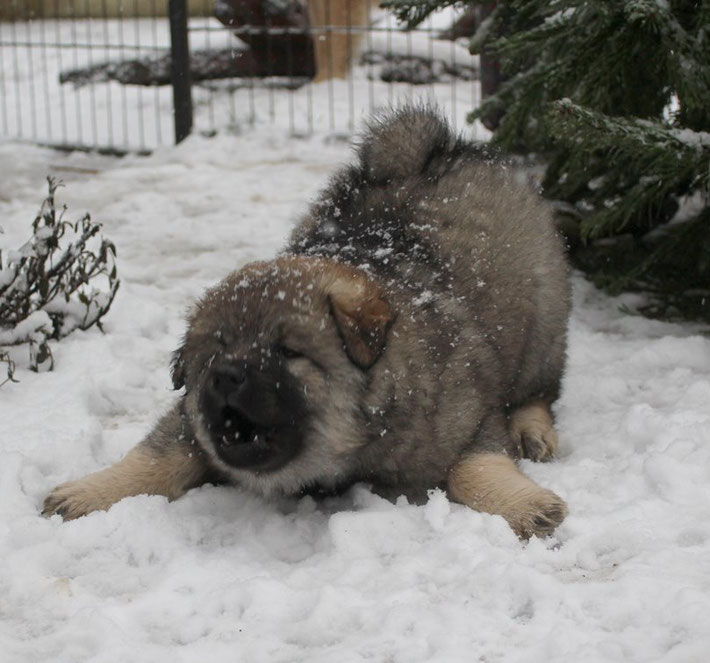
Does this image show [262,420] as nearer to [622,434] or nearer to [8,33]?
[622,434]

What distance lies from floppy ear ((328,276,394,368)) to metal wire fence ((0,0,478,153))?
6.16 metres

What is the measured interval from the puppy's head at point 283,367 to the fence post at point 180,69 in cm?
593

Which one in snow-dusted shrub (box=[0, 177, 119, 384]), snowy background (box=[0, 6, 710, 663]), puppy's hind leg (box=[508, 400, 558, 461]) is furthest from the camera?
snow-dusted shrub (box=[0, 177, 119, 384])

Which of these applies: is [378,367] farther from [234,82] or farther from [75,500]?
[234,82]

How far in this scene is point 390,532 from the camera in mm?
3230

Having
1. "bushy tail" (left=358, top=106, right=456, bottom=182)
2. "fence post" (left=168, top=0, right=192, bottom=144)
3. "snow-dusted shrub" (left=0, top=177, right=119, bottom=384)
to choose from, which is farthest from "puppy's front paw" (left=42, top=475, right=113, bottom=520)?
"fence post" (left=168, top=0, right=192, bottom=144)

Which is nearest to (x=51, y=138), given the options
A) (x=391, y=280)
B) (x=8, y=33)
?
(x=8, y=33)

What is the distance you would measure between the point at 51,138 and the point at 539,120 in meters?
5.27

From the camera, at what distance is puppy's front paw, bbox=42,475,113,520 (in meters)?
3.40

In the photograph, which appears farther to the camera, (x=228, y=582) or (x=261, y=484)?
(x=261, y=484)

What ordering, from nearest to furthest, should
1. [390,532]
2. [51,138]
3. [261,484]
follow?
[390,532] < [261,484] < [51,138]

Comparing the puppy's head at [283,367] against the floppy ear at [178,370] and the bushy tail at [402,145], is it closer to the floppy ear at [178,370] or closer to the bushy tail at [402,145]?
the floppy ear at [178,370]

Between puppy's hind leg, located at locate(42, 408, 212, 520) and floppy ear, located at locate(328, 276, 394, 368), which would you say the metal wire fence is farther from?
floppy ear, located at locate(328, 276, 394, 368)

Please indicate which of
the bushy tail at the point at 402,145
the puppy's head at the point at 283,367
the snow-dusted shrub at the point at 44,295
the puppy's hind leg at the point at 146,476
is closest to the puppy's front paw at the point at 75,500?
the puppy's hind leg at the point at 146,476
